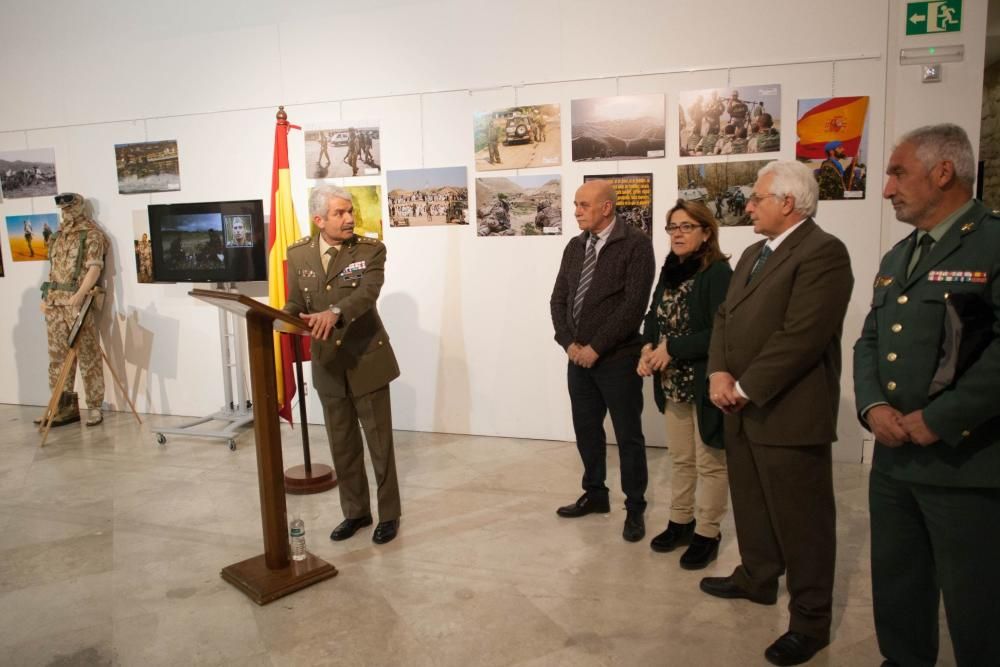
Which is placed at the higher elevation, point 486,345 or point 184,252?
point 184,252

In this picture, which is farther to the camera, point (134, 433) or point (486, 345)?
point (134, 433)

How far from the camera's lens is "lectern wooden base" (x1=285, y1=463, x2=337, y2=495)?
4.22 metres

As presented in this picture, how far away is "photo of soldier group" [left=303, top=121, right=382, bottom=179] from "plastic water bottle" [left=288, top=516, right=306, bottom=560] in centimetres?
316

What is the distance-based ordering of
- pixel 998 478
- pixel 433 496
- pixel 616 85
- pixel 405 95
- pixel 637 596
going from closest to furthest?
pixel 998 478 → pixel 637 596 → pixel 433 496 → pixel 616 85 → pixel 405 95

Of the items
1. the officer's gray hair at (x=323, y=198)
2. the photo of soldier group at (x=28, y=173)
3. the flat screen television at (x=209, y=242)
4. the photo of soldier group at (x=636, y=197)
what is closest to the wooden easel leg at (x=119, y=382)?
the flat screen television at (x=209, y=242)

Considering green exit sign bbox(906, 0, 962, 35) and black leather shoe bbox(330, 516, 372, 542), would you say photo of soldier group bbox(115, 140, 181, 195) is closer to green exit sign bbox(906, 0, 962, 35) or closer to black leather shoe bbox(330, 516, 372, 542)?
black leather shoe bbox(330, 516, 372, 542)

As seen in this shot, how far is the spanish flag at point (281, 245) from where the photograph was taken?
478 centimetres

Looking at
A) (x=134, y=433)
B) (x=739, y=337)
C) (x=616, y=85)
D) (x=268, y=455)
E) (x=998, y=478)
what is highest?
(x=616, y=85)

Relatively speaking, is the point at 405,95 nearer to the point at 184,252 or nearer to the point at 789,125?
the point at 184,252

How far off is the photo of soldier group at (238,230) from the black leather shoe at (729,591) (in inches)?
161

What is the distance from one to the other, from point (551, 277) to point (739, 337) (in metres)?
2.74

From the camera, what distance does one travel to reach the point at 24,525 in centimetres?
383

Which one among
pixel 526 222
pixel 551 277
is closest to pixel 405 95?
pixel 526 222

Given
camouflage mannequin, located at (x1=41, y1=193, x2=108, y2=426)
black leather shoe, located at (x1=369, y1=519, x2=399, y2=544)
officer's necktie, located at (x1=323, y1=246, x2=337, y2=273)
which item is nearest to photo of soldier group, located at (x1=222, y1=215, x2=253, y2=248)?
camouflage mannequin, located at (x1=41, y1=193, x2=108, y2=426)
